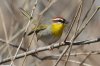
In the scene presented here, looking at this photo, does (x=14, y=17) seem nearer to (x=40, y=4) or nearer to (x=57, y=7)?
(x=40, y=4)

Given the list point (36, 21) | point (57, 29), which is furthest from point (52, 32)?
point (36, 21)

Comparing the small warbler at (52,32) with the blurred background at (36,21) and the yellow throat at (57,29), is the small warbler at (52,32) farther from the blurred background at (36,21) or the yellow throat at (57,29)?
the blurred background at (36,21)

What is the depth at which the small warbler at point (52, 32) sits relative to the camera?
374 centimetres

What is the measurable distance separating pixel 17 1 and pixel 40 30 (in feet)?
1.59

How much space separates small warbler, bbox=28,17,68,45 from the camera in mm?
3741

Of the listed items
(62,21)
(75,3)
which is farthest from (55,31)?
(75,3)

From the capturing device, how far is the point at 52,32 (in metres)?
3.85

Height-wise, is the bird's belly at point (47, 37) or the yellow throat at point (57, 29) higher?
the yellow throat at point (57, 29)

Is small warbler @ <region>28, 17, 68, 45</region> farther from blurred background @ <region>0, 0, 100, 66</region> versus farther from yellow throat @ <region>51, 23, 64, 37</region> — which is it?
blurred background @ <region>0, 0, 100, 66</region>

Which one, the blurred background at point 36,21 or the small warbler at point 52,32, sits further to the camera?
the small warbler at point 52,32

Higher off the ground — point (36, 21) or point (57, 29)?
point (36, 21)

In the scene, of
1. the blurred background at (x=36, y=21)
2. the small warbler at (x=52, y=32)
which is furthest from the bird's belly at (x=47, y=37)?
the blurred background at (x=36, y=21)

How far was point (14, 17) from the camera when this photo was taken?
3.52 m

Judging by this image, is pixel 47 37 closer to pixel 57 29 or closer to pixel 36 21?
pixel 57 29
